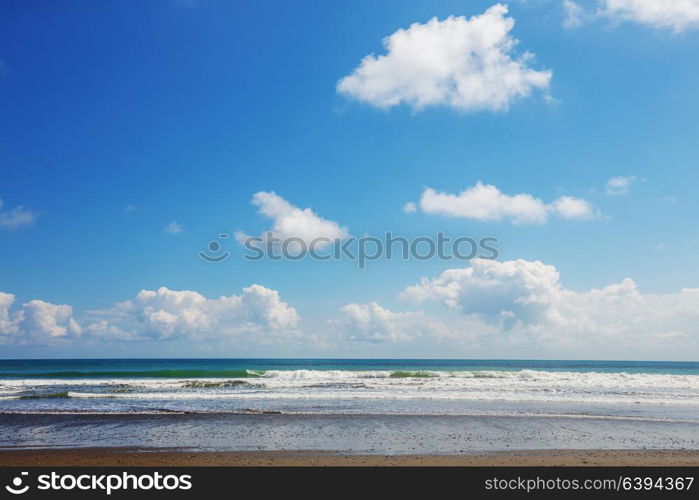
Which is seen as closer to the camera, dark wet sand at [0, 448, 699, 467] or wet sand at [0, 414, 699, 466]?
dark wet sand at [0, 448, 699, 467]

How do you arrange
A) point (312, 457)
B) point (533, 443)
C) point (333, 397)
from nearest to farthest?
point (312, 457)
point (533, 443)
point (333, 397)

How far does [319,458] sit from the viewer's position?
1116 centimetres

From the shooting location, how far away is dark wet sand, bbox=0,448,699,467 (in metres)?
10.7

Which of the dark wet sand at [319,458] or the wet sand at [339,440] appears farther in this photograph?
the wet sand at [339,440]

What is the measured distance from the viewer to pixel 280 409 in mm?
20062

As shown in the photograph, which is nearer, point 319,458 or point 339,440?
point 319,458

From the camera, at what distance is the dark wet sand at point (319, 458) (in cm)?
1071

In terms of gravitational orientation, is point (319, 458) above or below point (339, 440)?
above
